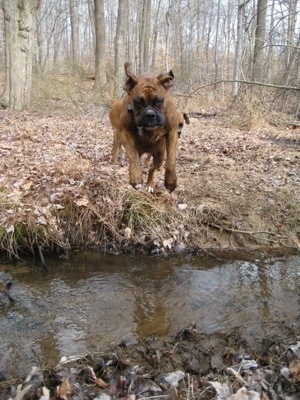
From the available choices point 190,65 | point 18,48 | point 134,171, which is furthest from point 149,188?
point 190,65

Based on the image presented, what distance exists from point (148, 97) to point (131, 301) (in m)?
2.27

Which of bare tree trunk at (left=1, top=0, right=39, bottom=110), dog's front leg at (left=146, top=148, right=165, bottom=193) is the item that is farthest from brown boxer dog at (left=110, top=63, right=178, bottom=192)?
bare tree trunk at (left=1, top=0, right=39, bottom=110)

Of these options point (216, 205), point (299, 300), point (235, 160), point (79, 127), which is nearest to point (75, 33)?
point (79, 127)

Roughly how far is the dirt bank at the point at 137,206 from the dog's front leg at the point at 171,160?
3.79ft

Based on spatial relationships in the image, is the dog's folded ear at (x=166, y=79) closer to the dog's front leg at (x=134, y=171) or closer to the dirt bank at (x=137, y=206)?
the dog's front leg at (x=134, y=171)

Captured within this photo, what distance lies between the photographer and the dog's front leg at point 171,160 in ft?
16.3

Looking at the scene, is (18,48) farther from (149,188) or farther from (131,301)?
(131,301)

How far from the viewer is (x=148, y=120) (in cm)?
438

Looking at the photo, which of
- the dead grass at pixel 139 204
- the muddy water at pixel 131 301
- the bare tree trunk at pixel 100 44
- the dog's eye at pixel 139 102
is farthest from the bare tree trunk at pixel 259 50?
the bare tree trunk at pixel 100 44

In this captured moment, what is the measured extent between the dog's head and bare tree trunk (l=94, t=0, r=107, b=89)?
15.2 meters

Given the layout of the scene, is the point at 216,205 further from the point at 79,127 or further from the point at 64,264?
the point at 79,127

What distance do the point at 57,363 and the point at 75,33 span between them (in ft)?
86.0

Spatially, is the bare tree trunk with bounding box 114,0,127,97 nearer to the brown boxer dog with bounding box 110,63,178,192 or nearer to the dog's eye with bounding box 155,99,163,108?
the brown boxer dog with bounding box 110,63,178,192

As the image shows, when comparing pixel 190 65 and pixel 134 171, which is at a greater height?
pixel 190 65
